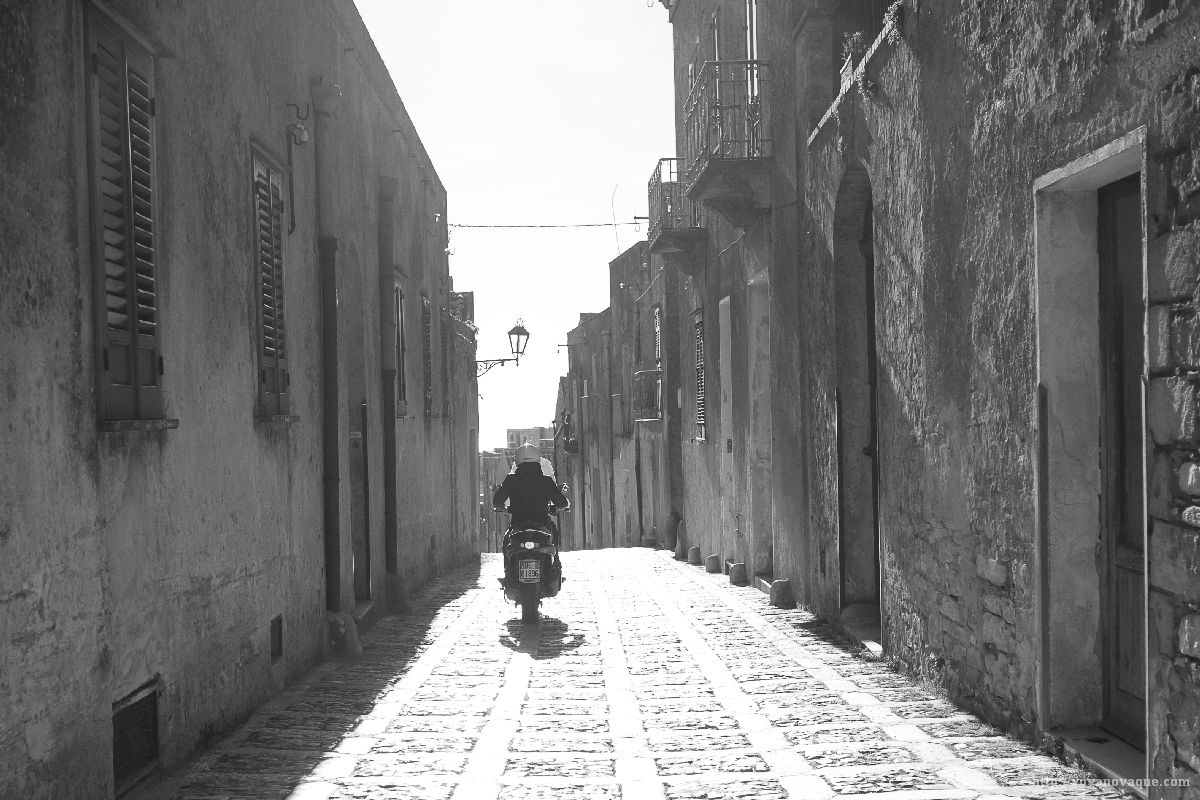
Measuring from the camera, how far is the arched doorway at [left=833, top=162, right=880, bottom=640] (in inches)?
395

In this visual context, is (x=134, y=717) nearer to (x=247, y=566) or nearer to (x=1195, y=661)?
(x=247, y=566)

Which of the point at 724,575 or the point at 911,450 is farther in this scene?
the point at 724,575

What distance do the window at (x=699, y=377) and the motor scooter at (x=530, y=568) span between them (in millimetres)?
6450

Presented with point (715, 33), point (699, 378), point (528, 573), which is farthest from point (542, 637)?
point (715, 33)

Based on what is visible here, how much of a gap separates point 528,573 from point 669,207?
383 inches

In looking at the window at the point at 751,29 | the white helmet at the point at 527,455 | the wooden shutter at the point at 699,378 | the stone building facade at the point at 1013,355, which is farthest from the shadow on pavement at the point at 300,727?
the wooden shutter at the point at 699,378

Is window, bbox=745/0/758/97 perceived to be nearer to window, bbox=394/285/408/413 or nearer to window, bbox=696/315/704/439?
window, bbox=394/285/408/413

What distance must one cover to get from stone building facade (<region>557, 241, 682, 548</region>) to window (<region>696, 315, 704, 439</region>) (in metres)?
3.99

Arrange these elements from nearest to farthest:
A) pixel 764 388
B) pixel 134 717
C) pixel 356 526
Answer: pixel 134 717
pixel 356 526
pixel 764 388

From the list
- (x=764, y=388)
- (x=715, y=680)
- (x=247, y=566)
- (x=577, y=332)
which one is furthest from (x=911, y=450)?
(x=577, y=332)

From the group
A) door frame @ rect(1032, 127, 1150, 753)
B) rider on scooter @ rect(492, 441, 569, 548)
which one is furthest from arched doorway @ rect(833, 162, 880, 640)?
door frame @ rect(1032, 127, 1150, 753)

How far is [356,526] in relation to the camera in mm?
11977

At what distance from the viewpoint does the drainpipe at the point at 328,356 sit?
9.76m

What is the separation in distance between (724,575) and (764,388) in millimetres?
3728
